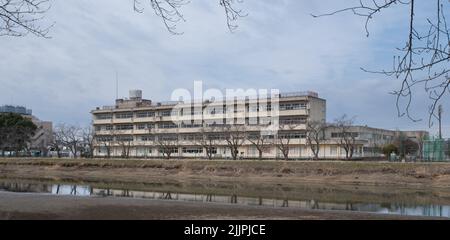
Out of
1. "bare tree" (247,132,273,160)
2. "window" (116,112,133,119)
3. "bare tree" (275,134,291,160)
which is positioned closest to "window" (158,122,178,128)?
"window" (116,112,133,119)

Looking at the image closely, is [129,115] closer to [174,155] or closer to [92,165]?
[174,155]

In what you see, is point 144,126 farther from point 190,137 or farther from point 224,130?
point 224,130

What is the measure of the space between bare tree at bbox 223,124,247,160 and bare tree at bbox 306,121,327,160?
36.8 feet

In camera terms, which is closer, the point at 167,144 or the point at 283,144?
the point at 283,144

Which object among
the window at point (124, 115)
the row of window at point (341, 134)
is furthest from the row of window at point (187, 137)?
the row of window at point (341, 134)

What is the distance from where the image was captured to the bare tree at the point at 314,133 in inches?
3152

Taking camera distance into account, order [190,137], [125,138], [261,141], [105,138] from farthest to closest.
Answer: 1. [105,138]
2. [125,138]
3. [190,137]
4. [261,141]

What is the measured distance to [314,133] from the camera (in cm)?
8144

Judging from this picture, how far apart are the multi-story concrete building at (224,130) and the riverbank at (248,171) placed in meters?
18.5

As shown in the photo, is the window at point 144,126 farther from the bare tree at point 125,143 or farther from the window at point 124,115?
the window at point 124,115

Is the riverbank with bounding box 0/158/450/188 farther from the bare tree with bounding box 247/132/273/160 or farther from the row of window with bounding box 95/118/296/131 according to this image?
the row of window with bounding box 95/118/296/131

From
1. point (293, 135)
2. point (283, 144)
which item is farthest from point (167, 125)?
point (283, 144)

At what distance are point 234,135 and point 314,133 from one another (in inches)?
530

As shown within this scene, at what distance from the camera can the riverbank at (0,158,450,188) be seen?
49.2 m
